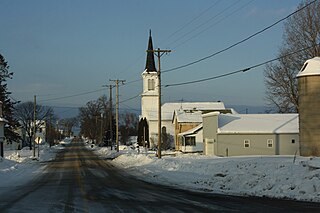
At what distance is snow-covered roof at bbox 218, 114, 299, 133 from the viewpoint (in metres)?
52.3

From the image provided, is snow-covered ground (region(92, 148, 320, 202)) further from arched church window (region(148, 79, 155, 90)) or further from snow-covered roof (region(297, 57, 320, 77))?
arched church window (region(148, 79, 155, 90))

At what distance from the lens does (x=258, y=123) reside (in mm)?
55188

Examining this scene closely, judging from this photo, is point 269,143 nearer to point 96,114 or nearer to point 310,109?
point 310,109

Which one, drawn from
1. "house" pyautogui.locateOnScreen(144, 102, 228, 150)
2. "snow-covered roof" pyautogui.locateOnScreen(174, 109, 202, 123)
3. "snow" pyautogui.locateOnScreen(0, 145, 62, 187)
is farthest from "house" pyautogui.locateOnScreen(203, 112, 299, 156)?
"house" pyautogui.locateOnScreen(144, 102, 228, 150)

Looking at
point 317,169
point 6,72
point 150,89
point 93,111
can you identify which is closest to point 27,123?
point 93,111

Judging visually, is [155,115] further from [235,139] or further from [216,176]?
[216,176]

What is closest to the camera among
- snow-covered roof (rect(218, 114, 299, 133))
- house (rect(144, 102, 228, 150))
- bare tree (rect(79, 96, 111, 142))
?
snow-covered roof (rect(218, 114, 299, 133))

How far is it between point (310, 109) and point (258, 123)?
22255 millimetres

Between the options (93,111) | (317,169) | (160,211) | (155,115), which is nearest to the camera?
(160,211)

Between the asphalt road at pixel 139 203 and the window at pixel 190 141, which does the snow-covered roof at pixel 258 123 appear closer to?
the window at pixel 190 141

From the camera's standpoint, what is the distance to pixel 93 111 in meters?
138

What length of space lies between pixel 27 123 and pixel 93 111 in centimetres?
2255

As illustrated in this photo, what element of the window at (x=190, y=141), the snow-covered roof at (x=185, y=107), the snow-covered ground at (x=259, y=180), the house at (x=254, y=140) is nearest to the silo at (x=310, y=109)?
the snow-covered ground at (x=259, y=180)

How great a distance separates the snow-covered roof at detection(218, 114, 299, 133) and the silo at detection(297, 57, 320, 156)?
60.1 ft
